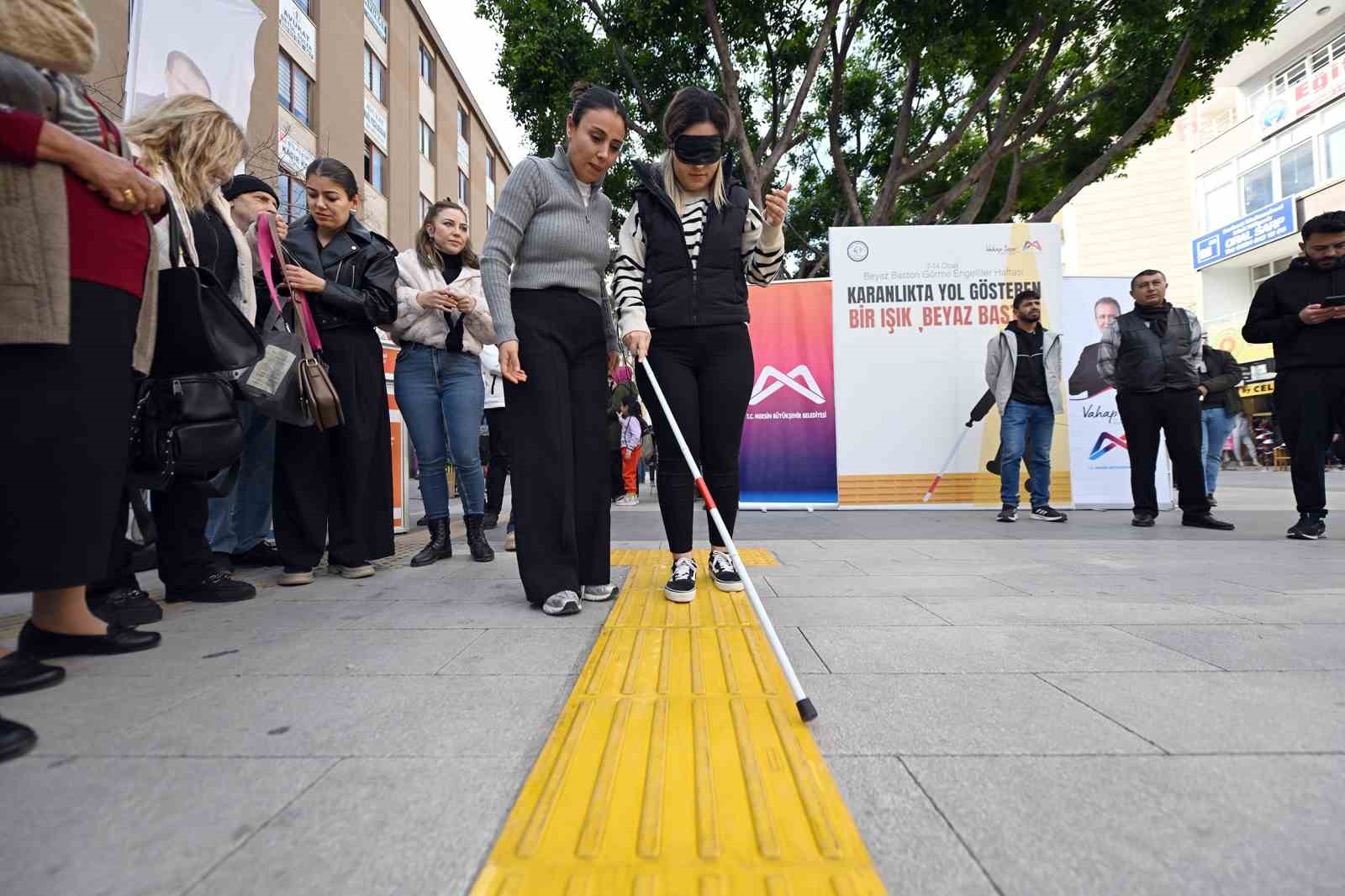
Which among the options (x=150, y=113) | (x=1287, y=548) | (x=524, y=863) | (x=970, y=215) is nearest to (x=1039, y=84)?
(x=970, y=215)

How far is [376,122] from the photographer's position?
59.7 ft

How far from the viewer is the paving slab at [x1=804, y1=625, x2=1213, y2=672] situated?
172cm

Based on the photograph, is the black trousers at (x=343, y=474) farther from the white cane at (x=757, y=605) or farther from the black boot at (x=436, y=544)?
the white cane at (x=757, y=605)

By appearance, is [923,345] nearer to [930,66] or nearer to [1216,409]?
[1216,409]

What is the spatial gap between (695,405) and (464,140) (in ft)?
87.4

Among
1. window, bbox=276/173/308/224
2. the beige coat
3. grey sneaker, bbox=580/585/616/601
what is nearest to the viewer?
the beige coat

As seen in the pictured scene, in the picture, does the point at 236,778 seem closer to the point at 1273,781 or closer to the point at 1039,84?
the point at 1273,781

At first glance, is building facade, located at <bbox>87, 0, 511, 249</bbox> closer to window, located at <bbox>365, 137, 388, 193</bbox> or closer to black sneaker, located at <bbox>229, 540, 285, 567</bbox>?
window, located at <bbox>365, 137, 388, 193</bbox>

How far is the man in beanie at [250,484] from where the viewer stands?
3236 mm

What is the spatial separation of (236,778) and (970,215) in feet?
43.7

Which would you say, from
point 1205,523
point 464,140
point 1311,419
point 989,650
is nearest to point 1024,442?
point 1205,523

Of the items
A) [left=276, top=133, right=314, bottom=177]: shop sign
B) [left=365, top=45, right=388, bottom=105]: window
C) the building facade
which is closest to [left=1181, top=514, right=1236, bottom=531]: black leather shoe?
the building facade

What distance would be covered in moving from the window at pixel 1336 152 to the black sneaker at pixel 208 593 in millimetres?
27974

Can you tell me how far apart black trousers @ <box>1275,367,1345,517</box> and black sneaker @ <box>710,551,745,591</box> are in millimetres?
3808
